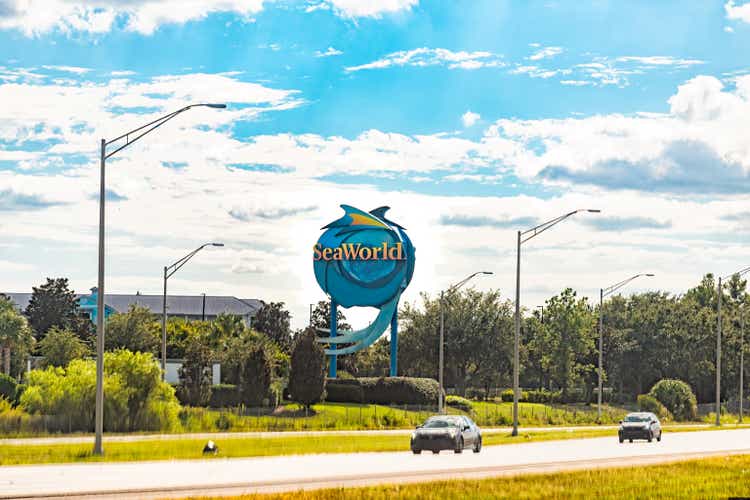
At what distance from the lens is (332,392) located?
7888 centimetres

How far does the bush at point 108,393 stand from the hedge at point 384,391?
30.2 meters

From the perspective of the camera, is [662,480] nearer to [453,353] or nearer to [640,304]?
[453,353]

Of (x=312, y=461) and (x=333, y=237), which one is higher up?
(x=333, y=237)

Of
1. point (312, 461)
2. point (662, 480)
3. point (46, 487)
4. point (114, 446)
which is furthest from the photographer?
point (114, 446)

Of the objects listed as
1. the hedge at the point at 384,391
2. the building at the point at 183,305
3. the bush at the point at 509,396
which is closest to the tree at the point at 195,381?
the hedge at the point at 384,391

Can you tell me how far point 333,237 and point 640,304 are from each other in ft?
200

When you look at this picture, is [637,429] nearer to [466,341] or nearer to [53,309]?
[466,341]

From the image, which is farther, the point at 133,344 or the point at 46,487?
the point at 133,344

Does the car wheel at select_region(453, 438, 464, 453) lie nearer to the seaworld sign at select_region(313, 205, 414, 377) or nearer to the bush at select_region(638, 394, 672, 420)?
the seaworld sign at select_region(313, 205, 414, 377)

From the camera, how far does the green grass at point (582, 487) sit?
23.3m

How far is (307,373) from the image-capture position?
2790 inches

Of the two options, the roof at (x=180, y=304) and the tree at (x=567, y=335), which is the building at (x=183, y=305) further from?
the tree at (x=567, y=335)

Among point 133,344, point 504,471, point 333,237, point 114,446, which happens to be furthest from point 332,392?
→ point 504,471

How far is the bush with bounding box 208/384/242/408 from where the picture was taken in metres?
70.2
